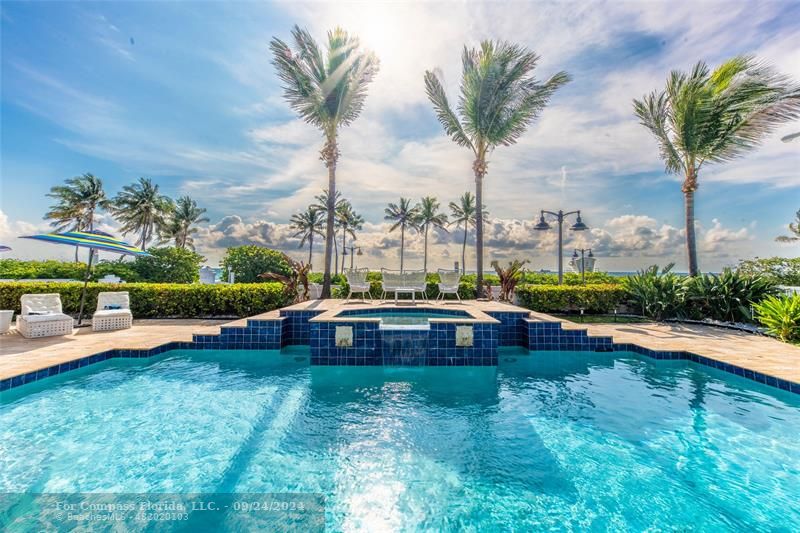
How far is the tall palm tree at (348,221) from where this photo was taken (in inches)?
1657

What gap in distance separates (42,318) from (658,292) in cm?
1661

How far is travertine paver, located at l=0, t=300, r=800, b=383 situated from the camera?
5520mm

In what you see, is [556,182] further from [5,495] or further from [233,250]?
[5,495]

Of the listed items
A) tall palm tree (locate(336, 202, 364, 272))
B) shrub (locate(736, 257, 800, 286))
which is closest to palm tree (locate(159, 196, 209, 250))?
tall palm tree (locate(336, 202, 364, 272))

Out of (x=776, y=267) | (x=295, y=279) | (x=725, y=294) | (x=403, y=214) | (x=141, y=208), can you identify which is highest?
(x=403, y=214)

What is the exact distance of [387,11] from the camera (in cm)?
805

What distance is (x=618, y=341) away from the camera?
7.50 meters

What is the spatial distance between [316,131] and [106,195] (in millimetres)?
37815

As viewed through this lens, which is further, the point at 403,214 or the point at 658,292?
the point at 403,214

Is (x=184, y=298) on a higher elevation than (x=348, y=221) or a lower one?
lower

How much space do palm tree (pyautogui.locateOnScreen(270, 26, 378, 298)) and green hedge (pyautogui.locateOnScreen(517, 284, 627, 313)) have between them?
772cm

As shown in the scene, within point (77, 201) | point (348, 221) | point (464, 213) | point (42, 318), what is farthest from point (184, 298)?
point (77, 201)

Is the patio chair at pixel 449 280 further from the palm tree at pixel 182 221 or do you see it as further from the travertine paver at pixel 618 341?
the palm tree at pixel 182 221

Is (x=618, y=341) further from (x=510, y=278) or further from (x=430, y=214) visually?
(x=430, y=214)
